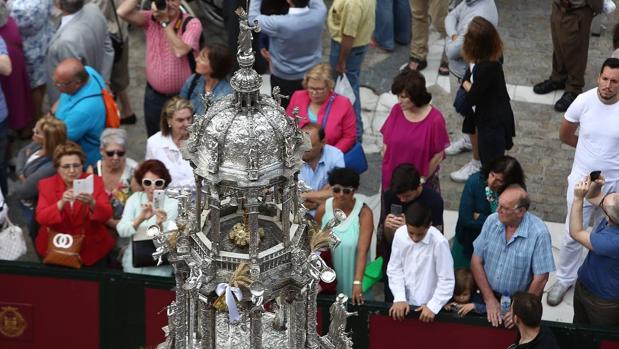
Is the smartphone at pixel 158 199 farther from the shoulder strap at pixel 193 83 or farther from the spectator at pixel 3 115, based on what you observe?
the spectator at pixel 3 115

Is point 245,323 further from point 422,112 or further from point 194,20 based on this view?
point 194,20

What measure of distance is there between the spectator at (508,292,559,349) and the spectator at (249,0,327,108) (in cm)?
477

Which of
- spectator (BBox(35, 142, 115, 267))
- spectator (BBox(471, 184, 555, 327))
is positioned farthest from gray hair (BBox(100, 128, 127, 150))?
spectator (BBox(471, 184, 555, 327))

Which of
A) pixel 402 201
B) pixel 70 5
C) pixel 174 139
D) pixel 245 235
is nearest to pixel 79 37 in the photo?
pixel 70 5

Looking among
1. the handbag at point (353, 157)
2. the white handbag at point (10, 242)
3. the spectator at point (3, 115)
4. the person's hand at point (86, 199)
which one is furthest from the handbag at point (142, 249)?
the spectator at point (3, 115)

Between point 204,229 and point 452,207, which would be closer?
point 204,229

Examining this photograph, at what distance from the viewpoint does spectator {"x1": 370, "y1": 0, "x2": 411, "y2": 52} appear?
60.1 feet

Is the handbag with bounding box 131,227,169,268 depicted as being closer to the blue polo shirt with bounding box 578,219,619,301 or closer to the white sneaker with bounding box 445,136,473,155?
the blue polo shirt with bounding box 578,219,619,301

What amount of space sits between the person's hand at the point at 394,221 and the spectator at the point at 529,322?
171cm

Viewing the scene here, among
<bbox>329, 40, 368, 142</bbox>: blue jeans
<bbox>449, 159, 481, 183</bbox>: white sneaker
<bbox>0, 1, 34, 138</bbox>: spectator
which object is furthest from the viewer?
<bbox>329, 40, 368, 142</bbox>: blue jeans

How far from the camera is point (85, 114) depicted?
47.4ft

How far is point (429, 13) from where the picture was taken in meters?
18.3

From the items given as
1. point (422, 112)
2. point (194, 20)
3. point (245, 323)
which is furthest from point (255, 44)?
point (245, 323)

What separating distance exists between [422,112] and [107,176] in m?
3.36
